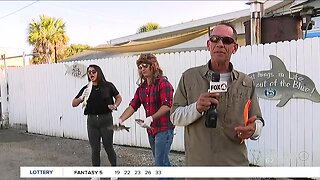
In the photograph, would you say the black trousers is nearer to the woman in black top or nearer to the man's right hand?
the woman in black top

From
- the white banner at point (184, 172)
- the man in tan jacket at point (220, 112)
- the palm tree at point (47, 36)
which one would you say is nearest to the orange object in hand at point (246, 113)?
the man in tan jacket at point (220, 112)

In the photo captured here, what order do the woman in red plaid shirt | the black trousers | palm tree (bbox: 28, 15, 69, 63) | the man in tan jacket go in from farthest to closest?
palm tree (bbox: 28, 15, 69, 63) → the black trousers → the woman in red plaid shirt → the man in tan jacket

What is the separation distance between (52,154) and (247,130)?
4.69m

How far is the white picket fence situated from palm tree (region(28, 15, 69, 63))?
701cm

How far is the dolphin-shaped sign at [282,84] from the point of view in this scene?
4.01 meters

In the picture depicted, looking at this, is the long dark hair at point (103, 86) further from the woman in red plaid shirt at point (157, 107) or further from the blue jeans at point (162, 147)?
the blue jeans at point (162, 147)

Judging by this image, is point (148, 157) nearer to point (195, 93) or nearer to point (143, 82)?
point (143, 82)

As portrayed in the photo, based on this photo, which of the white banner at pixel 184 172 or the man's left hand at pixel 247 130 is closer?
the man's left hand at pixel 247 130

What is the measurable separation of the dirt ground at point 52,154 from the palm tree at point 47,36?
8.42 metres

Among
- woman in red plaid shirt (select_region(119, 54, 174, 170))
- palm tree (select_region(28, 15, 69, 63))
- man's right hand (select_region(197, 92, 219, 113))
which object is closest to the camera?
man's right hand (select_region(197, 92, 219, 113))

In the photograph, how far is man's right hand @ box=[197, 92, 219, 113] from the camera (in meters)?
1.72

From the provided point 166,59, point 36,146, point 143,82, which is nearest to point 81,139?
point 36,146

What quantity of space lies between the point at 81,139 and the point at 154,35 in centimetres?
471

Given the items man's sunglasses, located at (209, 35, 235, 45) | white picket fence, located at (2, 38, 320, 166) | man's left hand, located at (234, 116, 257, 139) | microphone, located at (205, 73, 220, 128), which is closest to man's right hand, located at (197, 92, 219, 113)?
microphone, located at (205, 73, 220, 128)
